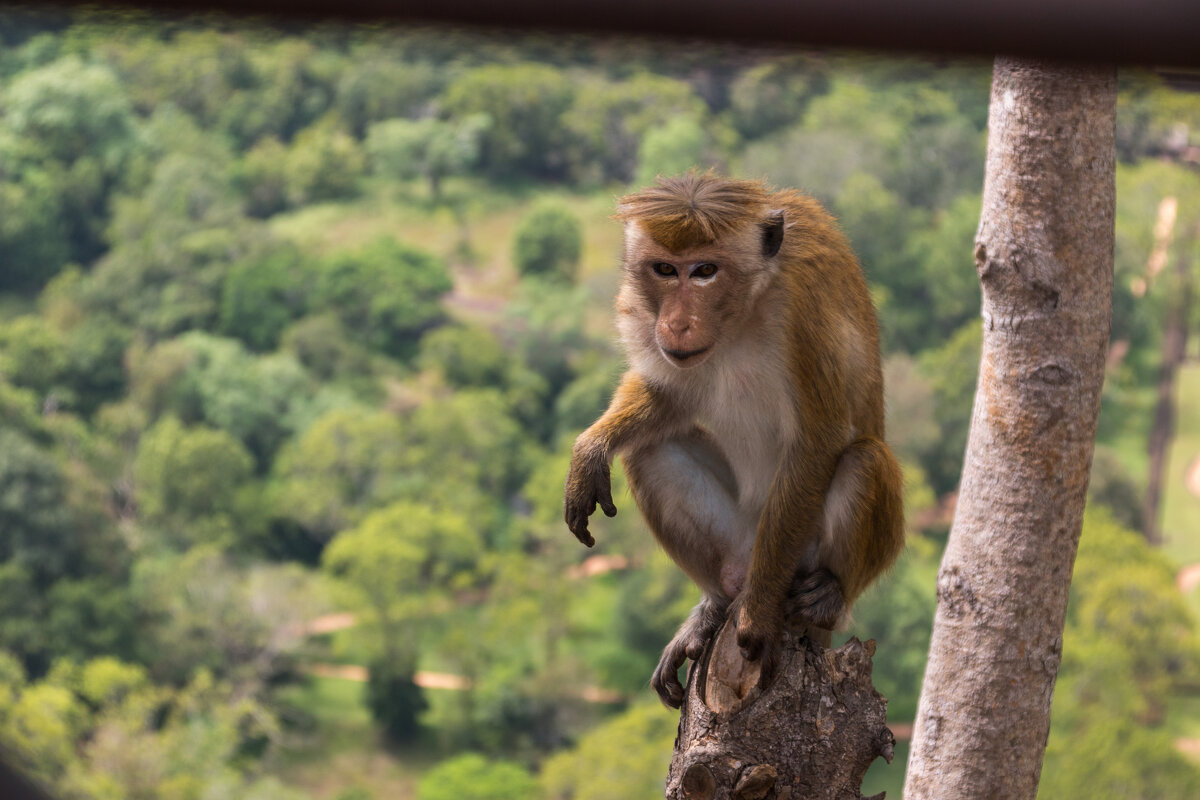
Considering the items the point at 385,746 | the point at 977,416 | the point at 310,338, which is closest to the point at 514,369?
the point at 310,338

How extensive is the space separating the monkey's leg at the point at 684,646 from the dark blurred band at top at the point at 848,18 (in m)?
3.80

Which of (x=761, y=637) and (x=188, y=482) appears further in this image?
(x=188, y=482)

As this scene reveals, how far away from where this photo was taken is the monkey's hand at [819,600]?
13.4ft

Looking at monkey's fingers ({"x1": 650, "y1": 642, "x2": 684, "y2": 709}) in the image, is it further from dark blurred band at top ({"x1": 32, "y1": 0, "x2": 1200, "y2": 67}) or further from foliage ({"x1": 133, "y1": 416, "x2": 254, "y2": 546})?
foliage ({"x1": 133, "y1": 416, "x2": 254, "y2": 546})

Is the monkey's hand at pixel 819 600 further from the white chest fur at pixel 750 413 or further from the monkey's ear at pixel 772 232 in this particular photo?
the monkey's ear at pixel 772 232

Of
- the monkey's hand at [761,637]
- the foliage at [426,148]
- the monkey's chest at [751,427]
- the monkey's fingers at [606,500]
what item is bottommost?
the monkey's hand at [761,637]

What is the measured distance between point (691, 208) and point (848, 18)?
345cm

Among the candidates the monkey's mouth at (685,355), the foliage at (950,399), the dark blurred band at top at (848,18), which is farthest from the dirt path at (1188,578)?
the dark blurred band at top at (848,18)

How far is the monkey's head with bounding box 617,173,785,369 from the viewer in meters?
3.79

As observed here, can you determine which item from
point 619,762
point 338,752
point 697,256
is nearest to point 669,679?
point 697,256

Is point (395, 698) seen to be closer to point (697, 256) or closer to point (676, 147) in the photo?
point (676, 147)

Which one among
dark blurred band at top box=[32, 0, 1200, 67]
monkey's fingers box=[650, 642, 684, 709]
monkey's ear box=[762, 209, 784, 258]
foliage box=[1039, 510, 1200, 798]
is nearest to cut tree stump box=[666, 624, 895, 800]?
monkey's fingers box=[650, 642, 684, 709]

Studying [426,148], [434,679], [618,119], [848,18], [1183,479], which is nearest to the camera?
[848,18]

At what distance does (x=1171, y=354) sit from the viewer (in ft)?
151
